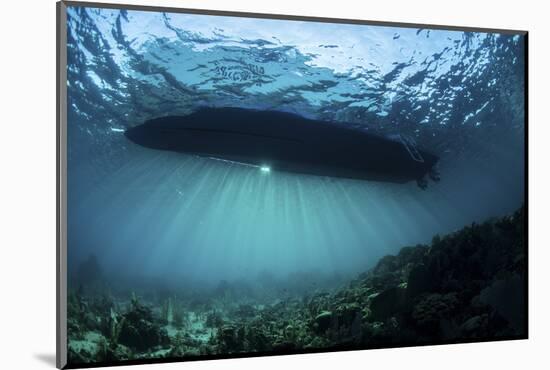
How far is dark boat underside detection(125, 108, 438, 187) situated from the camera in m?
6.35

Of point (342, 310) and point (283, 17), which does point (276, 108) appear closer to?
point (283, 17)

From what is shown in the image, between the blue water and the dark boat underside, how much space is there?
0.09 m

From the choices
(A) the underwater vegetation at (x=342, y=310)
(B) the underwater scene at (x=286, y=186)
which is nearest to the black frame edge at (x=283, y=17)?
(B) the underwater scene at (x=286, y=186)

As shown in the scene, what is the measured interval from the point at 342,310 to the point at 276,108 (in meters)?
1.98

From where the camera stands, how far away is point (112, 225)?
19.7ft

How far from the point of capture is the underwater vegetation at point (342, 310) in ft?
19.5

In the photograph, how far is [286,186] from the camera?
6.55 metres

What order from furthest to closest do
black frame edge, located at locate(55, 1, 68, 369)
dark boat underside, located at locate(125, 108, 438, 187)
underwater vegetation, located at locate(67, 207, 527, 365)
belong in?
dark boat underside, located at locate(125, 108, 438, 187)
underwater vegetation, located at locate(67, 207, 527, 365)
black frame edge, located at locate(55, 1, 68, 369)

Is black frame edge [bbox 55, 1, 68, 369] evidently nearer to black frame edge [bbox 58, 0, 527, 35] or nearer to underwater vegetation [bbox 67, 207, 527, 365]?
underwater vegetation [bbox 67, 207, 527, 365]

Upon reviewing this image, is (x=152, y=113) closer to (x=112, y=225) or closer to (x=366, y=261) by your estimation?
(x=112, y=225)

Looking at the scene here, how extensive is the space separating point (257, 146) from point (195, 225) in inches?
36.4

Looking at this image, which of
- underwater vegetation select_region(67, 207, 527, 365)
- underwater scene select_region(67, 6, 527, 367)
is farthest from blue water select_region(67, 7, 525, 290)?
underwater vegetation select_region(67, 207, 527, 365)

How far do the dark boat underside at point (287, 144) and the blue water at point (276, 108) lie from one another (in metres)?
0.09

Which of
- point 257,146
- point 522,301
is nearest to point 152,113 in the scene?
point 257,146
